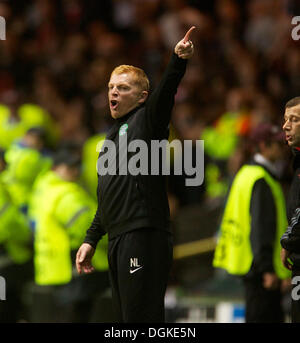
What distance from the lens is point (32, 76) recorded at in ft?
51.6

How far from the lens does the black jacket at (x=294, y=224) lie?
5.76 metres

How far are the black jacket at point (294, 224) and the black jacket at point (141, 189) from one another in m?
0.71

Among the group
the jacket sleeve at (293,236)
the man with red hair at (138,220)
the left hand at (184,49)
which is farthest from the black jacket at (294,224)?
the left hand at (184,49)

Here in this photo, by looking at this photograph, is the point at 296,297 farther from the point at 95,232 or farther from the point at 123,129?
the point at 123,129

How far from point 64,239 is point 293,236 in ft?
12.1

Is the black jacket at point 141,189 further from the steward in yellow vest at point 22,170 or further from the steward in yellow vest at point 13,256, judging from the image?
the steward in yellow vest at point 22,170

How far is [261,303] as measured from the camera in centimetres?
748

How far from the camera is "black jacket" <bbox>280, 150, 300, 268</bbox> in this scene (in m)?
5.76

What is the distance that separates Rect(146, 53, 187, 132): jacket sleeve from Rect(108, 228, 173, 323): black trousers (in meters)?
0.62

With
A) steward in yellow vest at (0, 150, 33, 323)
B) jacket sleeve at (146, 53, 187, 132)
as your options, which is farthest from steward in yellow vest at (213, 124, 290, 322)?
steward in yellow vest at (0, 150, 33, 323)

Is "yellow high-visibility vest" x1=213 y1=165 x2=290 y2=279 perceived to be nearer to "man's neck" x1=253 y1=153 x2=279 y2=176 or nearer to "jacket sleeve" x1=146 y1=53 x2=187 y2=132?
"man's neck" x1=253 y1=153 x2=279 y2=176

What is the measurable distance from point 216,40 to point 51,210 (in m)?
5.77

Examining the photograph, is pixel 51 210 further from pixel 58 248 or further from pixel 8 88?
pixel 8 88

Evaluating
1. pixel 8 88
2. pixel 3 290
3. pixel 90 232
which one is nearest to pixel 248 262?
pixel 90 232
